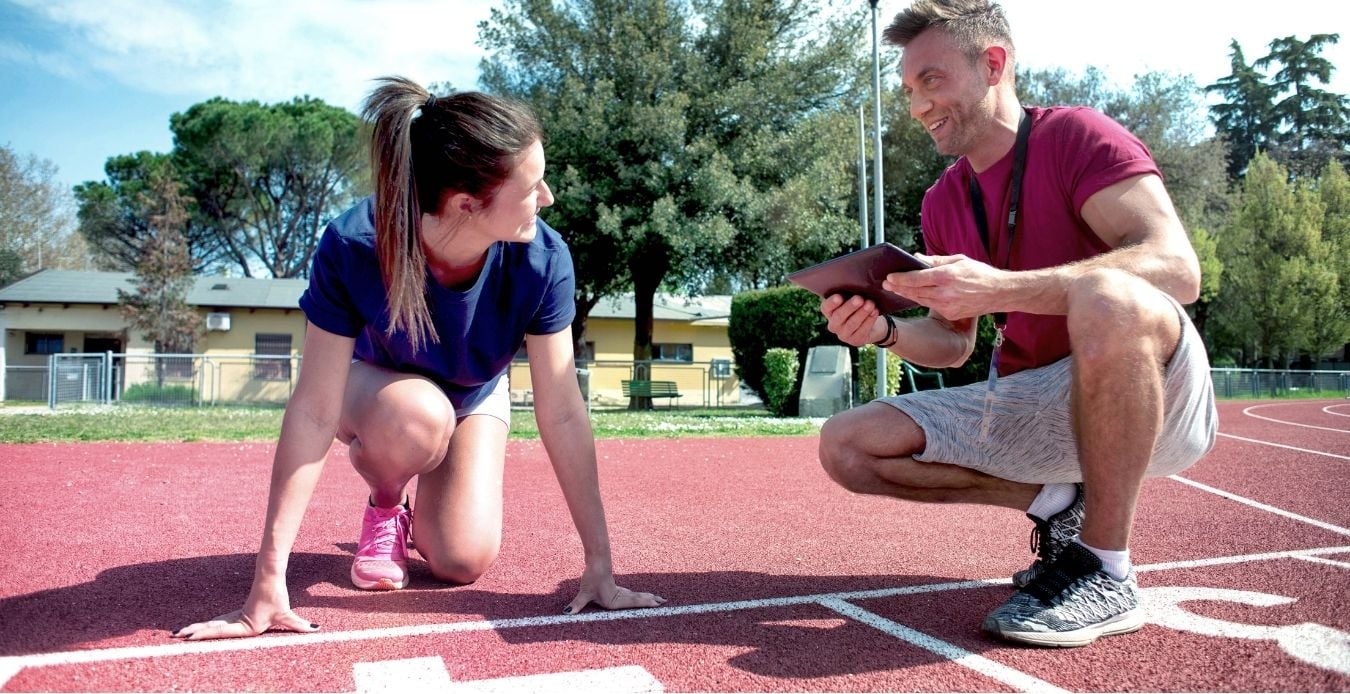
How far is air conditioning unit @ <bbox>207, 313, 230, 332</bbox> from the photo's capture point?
29.0 m

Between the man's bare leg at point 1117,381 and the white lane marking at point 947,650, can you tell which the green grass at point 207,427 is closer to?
the white lane marking at point 947,650

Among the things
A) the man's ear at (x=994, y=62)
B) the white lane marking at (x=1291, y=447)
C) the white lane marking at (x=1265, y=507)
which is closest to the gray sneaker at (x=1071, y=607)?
the man's ear at (x=994, y=62)

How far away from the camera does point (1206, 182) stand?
105 feet

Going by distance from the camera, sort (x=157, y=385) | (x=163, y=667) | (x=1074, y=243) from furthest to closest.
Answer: (x=157, y=385)
(x=1074, y=243)
(x=163, y=667)

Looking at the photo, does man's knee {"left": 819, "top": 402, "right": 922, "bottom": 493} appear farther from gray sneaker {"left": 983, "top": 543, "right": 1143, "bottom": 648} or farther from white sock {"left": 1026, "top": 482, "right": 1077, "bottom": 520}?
gray sneaker {"left": 983, "top": 543, "right": 1143, "bottom": 648}

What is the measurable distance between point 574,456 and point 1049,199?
1787 mm

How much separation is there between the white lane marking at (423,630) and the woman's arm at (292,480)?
0.04m

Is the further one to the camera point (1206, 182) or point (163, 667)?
point (1206, 182)

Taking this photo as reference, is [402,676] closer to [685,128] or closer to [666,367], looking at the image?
[685,128]

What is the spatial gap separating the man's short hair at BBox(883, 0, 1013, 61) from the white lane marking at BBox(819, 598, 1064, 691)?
190 cm

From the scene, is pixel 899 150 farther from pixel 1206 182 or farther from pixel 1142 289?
pixel 1142 289

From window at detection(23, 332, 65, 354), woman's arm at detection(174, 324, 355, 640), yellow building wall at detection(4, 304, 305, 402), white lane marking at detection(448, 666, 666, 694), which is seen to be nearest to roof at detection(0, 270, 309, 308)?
yellow building wall at detection(4, 304, 305, 402)

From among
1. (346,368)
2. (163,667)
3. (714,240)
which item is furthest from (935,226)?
(714,240)

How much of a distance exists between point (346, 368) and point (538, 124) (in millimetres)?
968
